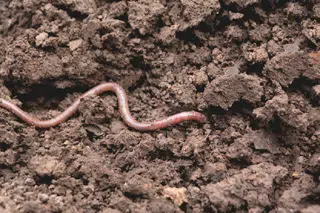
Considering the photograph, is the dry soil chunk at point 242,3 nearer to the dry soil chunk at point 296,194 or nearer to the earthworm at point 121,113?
the earthworm at point 121,113

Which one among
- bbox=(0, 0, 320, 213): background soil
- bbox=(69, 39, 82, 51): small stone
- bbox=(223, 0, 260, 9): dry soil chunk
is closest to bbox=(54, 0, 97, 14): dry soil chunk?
bbox=(0, 0, 320, 213): background soil

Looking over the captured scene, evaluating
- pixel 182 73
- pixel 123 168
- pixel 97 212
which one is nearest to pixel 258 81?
pixel 182 73

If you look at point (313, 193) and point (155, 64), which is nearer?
point (313, 193)

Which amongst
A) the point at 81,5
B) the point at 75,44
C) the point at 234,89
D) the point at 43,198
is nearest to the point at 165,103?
the point at 234,89

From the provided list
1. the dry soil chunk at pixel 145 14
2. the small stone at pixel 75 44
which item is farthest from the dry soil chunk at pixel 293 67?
the small stone at pixel 75 44

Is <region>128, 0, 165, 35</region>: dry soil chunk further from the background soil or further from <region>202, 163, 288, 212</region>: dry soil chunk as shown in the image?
<region>202, 163, 288, 212</region>: dry soil chunk

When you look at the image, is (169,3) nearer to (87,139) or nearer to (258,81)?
(258,81)

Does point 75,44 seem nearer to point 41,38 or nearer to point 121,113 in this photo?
point 41,38
